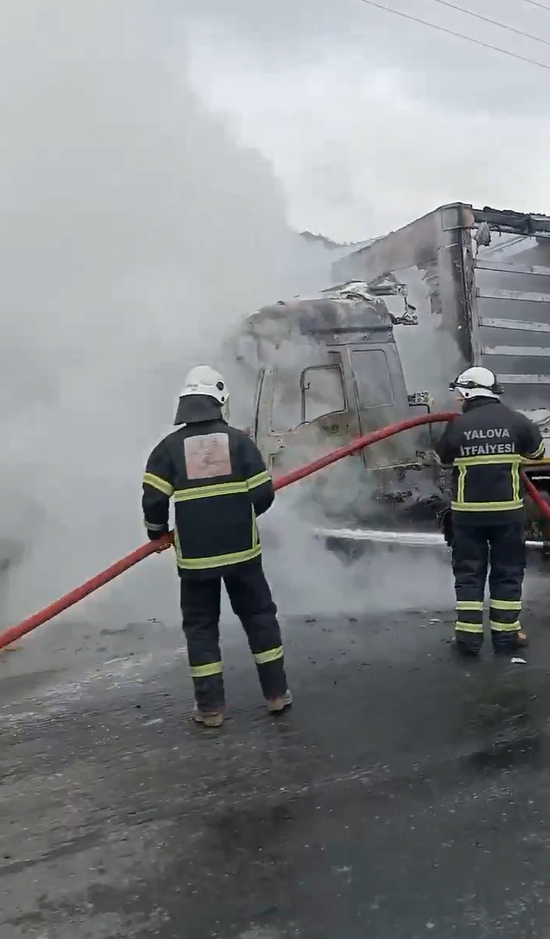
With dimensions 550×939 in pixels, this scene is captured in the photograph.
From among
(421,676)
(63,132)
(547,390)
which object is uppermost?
(63,132)

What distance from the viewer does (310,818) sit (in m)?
2.80

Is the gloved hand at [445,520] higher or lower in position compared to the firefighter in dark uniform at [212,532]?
lower

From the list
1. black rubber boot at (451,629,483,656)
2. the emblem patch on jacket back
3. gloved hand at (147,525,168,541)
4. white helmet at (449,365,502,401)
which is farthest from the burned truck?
the emblem patch on jacket back

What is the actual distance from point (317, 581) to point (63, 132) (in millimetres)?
3757

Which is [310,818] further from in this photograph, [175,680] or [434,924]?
[175,680]

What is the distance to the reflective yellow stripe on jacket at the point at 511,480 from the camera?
4.74 m

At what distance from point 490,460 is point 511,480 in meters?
0.17

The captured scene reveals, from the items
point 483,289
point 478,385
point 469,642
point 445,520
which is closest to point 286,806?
point 469,642

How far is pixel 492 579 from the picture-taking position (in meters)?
4.79

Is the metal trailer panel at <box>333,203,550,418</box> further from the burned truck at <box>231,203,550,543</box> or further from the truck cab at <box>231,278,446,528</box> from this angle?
the truck cab at <box>231,278,446,528</box>

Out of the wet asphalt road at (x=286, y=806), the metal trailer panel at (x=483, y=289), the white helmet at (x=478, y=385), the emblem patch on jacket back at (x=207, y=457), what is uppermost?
the metal trailer panel at (x=483, y=289)

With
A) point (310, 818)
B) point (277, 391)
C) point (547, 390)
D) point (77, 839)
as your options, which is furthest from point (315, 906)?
point (547, 390)

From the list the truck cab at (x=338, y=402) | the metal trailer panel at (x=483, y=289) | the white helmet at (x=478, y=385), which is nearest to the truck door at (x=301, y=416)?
the truck cab at (x=338, y=402)

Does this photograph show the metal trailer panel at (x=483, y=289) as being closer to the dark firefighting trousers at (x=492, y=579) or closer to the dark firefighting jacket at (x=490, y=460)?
the dark firefighting jacket at (x=490, y=460)
